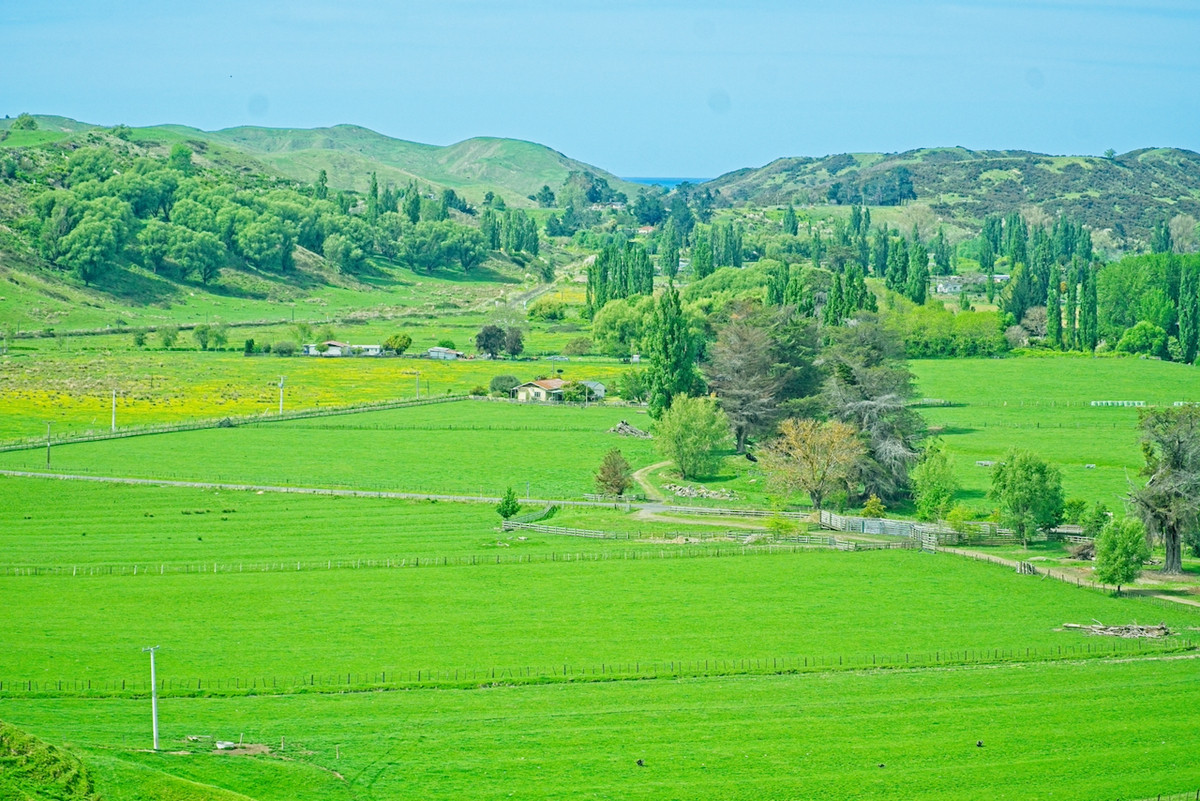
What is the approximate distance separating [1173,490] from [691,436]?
34990 mm

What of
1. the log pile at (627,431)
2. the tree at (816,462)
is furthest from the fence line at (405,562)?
the log pile at (627,431)

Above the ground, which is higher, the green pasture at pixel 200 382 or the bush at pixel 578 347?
the bush at pixel 578 347

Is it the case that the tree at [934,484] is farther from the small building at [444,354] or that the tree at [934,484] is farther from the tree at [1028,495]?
the small building at [444,354]

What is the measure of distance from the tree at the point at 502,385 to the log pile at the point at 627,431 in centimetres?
2226

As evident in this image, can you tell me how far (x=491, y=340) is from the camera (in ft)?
546

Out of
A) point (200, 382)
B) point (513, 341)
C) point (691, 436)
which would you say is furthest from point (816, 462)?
point (513, 341)

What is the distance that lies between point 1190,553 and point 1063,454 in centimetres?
2855

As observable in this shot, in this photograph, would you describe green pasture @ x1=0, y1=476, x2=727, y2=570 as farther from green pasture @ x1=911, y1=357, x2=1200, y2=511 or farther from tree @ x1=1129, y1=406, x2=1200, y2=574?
green pasture @ x1=911, y1=357, x2=1200, y2=511

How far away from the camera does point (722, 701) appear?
54906mm

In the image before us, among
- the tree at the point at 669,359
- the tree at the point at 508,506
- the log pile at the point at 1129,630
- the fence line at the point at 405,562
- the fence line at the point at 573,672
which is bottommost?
the fence line at the point at 573,672

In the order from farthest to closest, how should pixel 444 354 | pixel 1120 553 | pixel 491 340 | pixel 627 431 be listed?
1. pixel 491 340
2. pixel 444 354
3. pixel 627 431
4. pixel 1120 553

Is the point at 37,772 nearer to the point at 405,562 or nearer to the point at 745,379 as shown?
the point at 405,562

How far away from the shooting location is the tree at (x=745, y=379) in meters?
109

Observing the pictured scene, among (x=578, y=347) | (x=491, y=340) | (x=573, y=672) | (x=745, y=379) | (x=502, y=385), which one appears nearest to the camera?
(x=573, y=672)
